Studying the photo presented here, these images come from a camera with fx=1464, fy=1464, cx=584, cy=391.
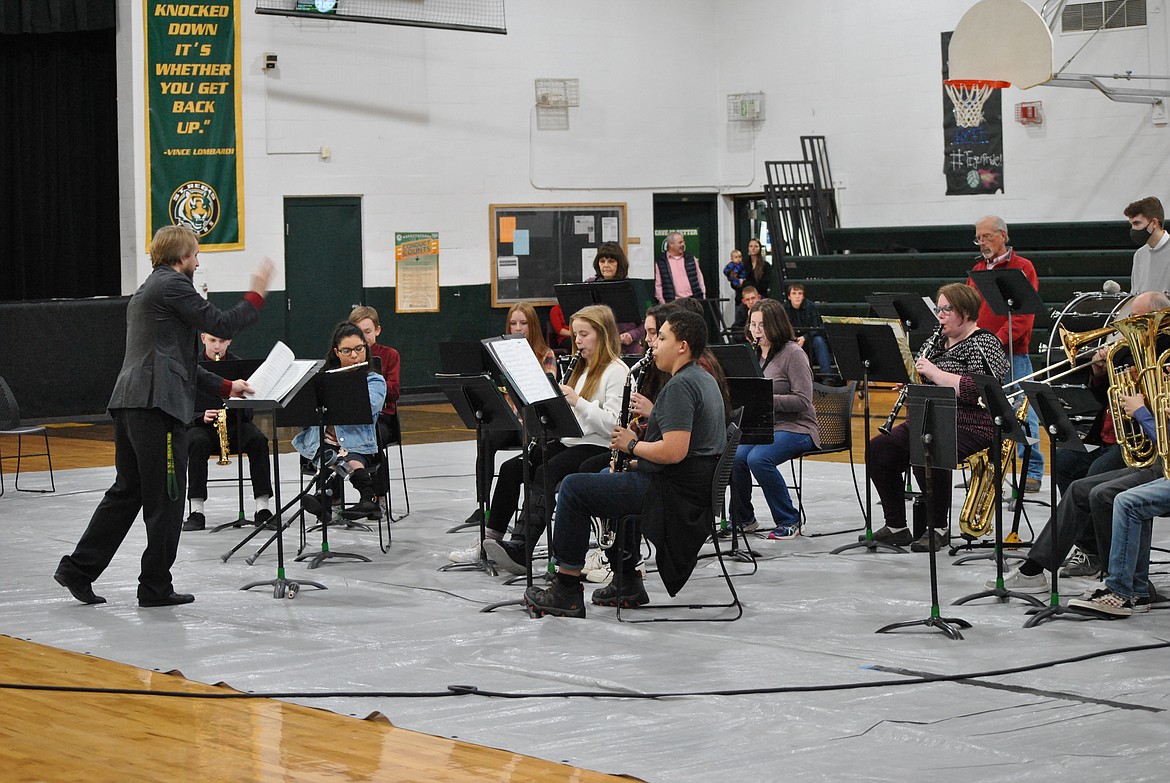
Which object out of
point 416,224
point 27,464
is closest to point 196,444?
point 27,464

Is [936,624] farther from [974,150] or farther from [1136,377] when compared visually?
[974,150]

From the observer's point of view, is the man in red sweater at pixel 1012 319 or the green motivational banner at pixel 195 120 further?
the green motivational banner at pixel 195 120

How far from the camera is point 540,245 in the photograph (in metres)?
15.9

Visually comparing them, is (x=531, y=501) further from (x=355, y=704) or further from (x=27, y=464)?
(x=27, y=464)

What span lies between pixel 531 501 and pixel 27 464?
5.79 meters

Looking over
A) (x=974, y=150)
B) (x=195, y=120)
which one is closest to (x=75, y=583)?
(x=195, y=120)

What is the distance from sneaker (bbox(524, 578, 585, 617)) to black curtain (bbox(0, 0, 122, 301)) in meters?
9.93

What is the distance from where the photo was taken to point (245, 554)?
708cm

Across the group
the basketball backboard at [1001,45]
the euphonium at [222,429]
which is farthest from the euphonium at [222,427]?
the basketball backboard at [1001,45]

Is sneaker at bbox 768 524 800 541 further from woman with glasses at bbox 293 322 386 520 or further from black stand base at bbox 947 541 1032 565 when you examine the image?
woman with glasses at bbox 293 322 386 520

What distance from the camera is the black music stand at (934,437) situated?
5.02 metres

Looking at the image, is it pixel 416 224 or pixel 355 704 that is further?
pixel 416 224

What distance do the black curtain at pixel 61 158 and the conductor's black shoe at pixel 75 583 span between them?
8703 millimetres

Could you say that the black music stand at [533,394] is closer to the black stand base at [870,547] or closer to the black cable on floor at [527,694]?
the black cable on floor at [527,694]
